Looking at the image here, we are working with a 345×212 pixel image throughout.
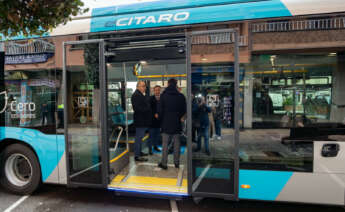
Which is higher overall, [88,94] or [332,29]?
[332,29]

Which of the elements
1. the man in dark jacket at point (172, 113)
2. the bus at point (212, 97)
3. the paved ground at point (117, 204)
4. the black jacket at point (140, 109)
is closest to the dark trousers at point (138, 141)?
the black jacket at point (140, 109)

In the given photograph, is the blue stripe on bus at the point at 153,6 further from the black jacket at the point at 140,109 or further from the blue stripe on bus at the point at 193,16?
the black jacket at the point at 140,109

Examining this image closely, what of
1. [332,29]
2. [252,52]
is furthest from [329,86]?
[252,52]

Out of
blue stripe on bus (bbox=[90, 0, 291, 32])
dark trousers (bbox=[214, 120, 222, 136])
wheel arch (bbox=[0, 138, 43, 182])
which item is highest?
blue stripe on bus (bbox=[90, 0, 291, 32])

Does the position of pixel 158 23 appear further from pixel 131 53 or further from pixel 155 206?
pixel 155 206

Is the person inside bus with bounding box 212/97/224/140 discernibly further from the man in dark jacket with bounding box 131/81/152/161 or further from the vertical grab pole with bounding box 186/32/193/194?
the man in dark jacket with bounding box 131/81/152/161

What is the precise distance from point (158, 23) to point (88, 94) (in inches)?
63.1

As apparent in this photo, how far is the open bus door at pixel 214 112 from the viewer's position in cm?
266

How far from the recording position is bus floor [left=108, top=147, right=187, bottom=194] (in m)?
3.05

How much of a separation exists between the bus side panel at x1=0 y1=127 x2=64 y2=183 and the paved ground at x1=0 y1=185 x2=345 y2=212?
414 millimetres

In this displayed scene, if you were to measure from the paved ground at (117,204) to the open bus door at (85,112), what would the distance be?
0.38 metres

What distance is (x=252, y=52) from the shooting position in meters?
2.62

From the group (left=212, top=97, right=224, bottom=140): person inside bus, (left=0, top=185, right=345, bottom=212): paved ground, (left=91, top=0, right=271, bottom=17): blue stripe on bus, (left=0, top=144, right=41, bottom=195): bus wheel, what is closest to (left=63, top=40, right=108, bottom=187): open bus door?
(left=0, top=185, right=345, bottom=212): paved ground

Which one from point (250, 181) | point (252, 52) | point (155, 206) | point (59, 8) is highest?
point (59, 8)
